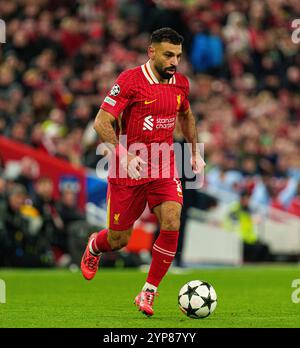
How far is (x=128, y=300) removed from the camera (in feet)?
35.8

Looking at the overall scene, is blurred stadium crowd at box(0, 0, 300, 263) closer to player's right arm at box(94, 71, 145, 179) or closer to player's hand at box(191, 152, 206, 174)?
player's hand at box(191, 152, 206, 174)

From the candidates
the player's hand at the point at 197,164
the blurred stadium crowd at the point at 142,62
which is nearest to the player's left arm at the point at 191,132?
the player's hand at the point at 197,164

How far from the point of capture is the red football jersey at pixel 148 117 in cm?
933

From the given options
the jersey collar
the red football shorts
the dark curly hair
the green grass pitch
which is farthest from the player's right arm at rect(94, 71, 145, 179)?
the green grass pitch

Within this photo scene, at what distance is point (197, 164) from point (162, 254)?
99cm

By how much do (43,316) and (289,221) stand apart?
10.9 meters

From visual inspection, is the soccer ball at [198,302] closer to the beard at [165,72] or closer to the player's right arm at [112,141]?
the player's right arm at [112,141]

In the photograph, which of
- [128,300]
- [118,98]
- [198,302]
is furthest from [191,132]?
[128,300]

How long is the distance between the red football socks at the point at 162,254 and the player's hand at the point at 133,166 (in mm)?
637

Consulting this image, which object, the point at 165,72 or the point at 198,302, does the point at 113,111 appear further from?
the point at 198,302

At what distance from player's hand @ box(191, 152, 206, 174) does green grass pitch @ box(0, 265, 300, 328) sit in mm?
1324

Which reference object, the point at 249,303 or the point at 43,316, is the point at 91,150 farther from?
the point at 43,316

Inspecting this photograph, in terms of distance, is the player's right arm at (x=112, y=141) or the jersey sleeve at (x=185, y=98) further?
the jersey sleeve at (x=185, y=98)
